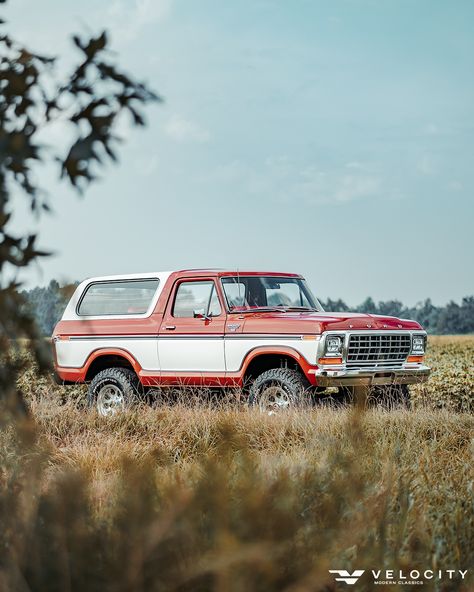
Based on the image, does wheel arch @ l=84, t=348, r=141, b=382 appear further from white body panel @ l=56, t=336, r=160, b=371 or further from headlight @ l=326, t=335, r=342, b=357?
headlight @ l=326, t=335, r=342, b=357

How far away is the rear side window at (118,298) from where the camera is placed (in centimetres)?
1129

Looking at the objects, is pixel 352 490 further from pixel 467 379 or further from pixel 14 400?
pixel 467 379

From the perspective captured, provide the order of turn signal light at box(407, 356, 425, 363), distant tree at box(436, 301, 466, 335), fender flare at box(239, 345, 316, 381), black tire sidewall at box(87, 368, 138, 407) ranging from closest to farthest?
fender flare at box(239, 345, 316, 381) → turn signal light at box(407, 356, 425, 363) → black tire sidewall at box(87, 368, 138, 407) → distant tree at box(436, 301, 466, 335)

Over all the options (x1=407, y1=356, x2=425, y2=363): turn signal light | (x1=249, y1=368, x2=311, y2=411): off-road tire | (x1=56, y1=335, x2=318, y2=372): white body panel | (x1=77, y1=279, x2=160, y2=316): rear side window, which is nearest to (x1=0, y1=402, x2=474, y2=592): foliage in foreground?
(x1=249, y1=368, x2=311, y2=411): off-road tire

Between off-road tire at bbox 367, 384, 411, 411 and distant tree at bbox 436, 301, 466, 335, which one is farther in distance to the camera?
distant tree at bbox 436, 301, 466, 335

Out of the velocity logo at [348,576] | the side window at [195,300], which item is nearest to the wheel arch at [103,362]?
the side window at [195,300]

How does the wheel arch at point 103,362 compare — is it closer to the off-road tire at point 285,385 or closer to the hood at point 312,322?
the hood at point 312,322

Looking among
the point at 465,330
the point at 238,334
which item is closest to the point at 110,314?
the point at 238,334

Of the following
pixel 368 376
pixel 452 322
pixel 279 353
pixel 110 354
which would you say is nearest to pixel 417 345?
pixel 368 376

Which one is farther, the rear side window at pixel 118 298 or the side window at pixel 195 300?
the rear side window at pixel 118 298

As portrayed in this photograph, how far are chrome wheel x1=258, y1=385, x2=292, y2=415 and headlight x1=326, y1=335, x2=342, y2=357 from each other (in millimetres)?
725

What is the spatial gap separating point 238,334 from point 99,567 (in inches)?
292

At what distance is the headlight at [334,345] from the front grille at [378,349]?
0.49ft

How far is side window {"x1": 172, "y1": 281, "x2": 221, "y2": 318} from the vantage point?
1049 centimetres
